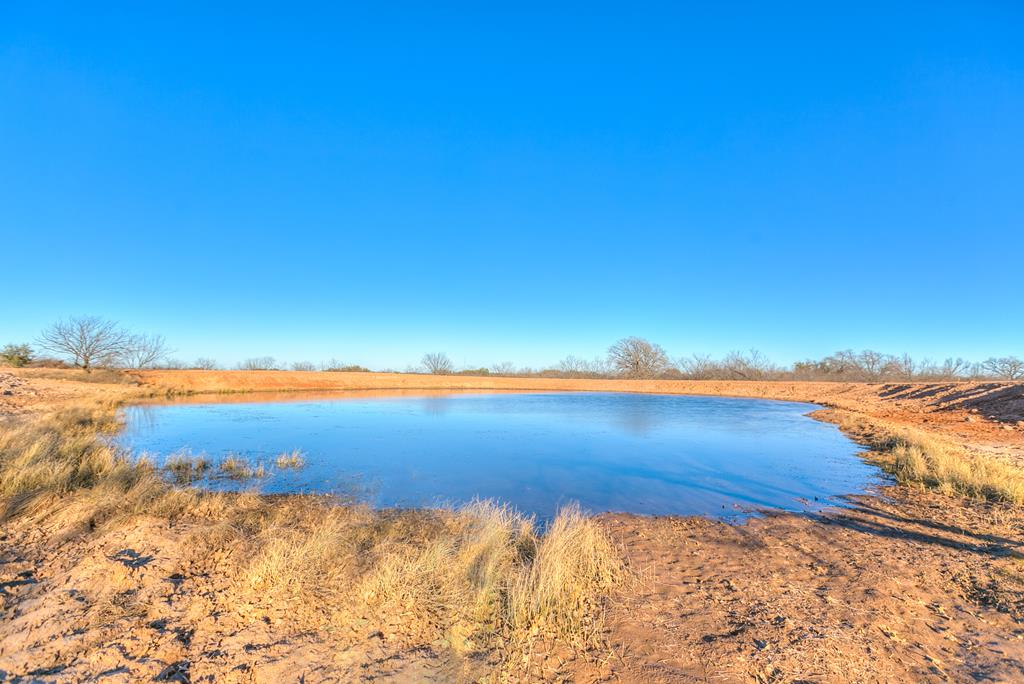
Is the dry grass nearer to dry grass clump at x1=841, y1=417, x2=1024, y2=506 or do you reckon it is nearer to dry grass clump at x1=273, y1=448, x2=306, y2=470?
dry grass clump at x1=273, y1=448, x2=306, y2=470

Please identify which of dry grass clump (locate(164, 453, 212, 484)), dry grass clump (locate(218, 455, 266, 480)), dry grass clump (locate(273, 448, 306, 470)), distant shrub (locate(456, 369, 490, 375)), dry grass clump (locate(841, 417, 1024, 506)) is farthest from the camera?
distant shrub (locate(456, 369, 490, 375))

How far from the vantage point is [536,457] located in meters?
12.1

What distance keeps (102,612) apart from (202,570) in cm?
90

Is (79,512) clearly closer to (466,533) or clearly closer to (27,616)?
(27,616)

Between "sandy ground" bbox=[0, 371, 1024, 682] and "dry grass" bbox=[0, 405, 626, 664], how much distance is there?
21cm

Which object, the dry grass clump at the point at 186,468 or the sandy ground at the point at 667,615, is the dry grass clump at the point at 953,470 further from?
the dry grass clump at the point at 186,468

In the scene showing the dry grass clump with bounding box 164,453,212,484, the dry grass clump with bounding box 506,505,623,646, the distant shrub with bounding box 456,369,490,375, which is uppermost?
the distant shrub with bounding box 456,369,490,375

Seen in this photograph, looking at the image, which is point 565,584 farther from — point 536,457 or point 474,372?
point 474,372

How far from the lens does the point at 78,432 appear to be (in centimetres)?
1114

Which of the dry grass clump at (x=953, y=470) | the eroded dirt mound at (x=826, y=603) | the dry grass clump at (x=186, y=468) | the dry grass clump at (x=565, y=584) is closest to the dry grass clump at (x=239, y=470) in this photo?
the dry grass clump at (x=186, y=468)

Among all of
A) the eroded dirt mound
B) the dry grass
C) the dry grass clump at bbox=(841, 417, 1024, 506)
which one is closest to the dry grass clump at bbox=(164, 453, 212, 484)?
the dry grass

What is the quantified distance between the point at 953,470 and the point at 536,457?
8.74m

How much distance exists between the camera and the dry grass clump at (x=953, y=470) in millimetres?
7316

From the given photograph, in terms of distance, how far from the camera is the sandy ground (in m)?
2.85
